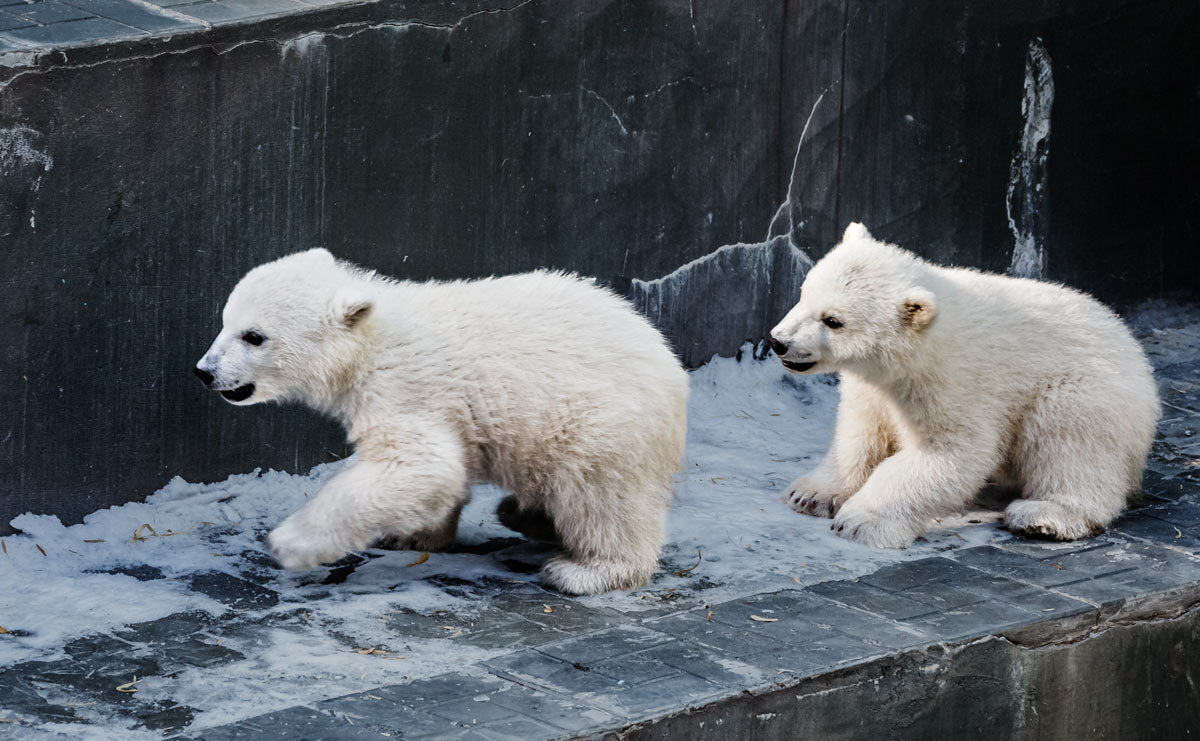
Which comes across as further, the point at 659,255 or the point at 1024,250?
the point at 1024,250

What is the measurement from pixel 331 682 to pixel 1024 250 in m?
5.64

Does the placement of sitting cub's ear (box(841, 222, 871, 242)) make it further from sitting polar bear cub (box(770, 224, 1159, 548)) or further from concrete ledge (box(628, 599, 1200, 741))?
concrete ledge (box(628, 599, 1200, 741))

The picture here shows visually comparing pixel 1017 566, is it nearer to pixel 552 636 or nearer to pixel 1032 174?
pixel 552 636

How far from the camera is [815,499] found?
665cm

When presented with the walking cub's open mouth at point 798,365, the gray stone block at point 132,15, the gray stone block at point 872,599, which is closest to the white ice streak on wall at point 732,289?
the walking cub's open mouth at point 798,365

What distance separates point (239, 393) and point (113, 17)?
5.63ft

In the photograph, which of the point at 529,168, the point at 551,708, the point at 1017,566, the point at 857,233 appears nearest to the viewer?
the point at 551,708

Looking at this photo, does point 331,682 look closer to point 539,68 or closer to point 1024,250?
point 539,68

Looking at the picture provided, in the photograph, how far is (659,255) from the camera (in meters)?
7.85

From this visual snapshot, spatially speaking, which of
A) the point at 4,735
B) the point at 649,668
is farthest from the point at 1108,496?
the point at 4,735

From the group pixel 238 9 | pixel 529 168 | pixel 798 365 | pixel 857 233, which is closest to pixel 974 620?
pixel 798 365

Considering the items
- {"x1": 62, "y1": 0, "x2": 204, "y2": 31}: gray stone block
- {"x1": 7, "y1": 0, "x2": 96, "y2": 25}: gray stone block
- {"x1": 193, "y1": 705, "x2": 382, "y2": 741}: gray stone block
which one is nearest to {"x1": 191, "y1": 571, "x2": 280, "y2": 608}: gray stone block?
{"x1": 193, "y1": 705, "x2": 382, "y2": 741}: gray stone block

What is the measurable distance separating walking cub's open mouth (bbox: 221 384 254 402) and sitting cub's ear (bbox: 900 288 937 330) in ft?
8.09

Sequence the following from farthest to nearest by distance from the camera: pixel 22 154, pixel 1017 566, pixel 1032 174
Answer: pixel 1032 174 → pixel 1017 566 → pixel 22 154
